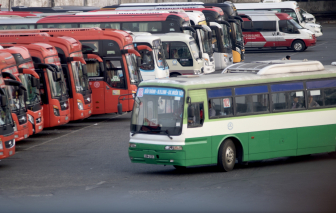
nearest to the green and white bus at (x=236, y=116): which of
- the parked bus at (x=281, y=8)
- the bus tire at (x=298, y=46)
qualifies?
the bus tire at (x=298, y=46)

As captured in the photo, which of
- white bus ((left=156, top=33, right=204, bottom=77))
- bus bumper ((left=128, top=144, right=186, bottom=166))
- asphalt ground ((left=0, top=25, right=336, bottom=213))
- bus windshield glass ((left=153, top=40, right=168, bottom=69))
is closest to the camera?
asphalt ground ((left=0, top=25, right=336, bottom=213))

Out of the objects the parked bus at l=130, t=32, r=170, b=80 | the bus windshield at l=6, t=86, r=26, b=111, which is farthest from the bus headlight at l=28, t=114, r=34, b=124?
the parked bus at l=130, t=32, r=170, b=80

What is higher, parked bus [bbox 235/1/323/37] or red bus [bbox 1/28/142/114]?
parked bus [bbox 235/1/323/37]

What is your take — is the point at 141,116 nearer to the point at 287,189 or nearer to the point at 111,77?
the point at 287,189

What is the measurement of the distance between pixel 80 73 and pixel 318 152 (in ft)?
30.5

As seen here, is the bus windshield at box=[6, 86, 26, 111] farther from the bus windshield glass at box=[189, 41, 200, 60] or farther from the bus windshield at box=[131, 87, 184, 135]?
the bus windshield glass at box=[189, 41, 200, 60]

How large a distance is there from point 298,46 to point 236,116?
105ft

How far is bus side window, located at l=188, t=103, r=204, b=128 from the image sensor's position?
43.1ft

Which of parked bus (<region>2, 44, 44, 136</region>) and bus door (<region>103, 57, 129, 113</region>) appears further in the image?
bus door (<region>103, 57, 129, 113</region>)

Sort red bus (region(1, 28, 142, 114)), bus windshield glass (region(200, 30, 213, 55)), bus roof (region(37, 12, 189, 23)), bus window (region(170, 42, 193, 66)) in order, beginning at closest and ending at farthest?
red bus (region(1, 28, 142, 114)), bus window (region(170, 42, 193, 66)), bus roof (region(37, 12, 189, 23)), bus windshield glass (region(200, 30, 213, 55))

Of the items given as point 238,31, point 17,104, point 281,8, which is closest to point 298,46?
point 281,8

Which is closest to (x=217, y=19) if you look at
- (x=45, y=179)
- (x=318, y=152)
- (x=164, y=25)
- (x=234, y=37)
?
(x=234, y=37)

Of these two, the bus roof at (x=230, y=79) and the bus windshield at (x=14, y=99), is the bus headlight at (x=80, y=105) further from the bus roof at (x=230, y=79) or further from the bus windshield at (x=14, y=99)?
the bus roof at (x=230, y=79)

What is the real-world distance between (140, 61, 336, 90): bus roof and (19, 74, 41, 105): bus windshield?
5.48 m
